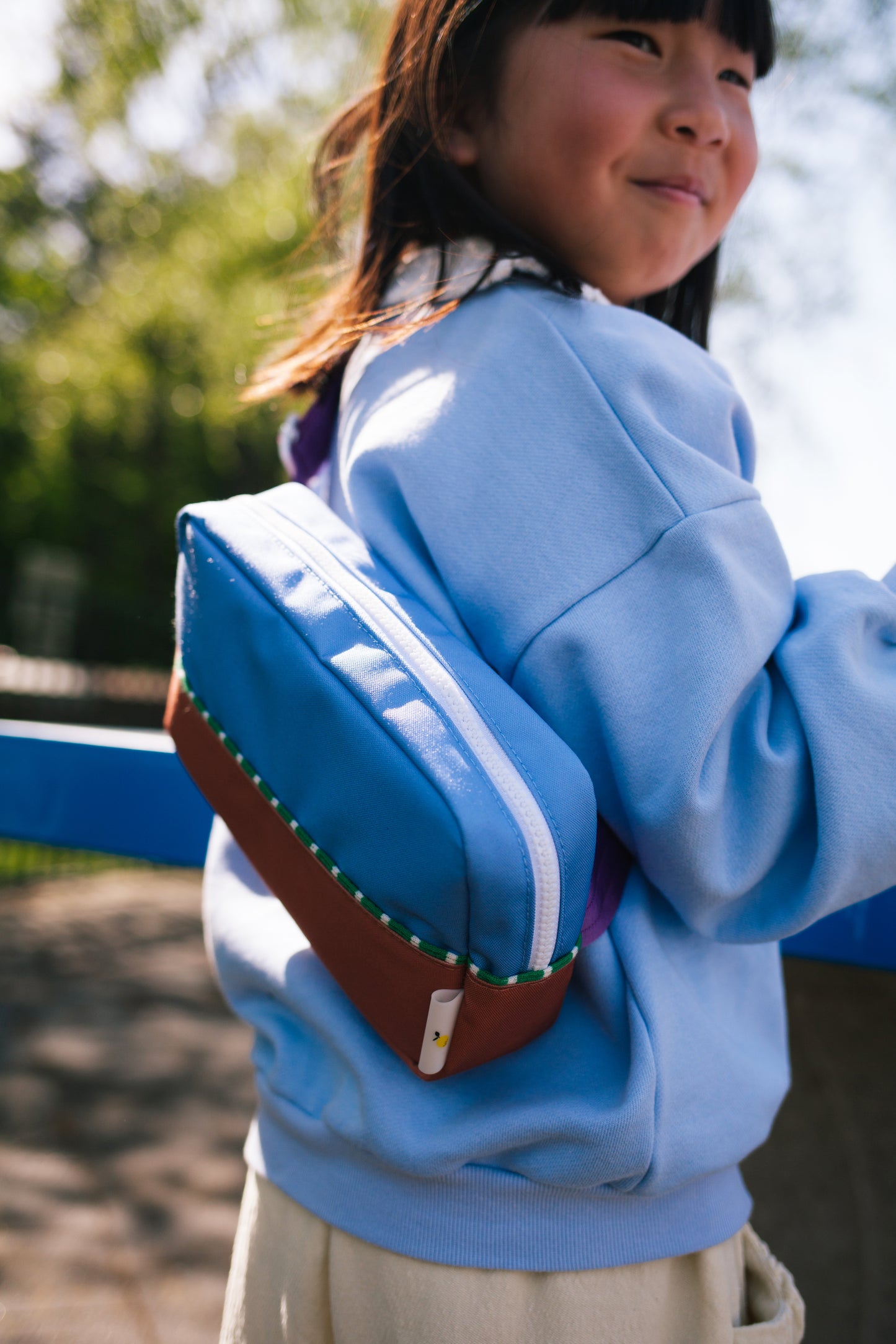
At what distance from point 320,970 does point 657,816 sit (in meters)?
0.38

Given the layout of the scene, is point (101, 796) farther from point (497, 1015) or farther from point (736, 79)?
point (736, 79)

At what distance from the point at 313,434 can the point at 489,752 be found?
2.01ft

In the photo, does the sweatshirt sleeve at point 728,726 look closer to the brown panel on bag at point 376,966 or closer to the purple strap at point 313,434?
the brown panel on bag at point 376,966

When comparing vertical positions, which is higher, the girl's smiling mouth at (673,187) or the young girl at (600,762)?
the girl's smiling mouth at (673,187)

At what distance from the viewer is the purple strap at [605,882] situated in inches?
32.8

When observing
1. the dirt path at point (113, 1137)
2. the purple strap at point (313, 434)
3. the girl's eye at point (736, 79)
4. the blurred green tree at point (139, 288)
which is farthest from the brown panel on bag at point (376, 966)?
the blurred green tree at point (139, 288)

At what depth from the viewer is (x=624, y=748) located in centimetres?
78

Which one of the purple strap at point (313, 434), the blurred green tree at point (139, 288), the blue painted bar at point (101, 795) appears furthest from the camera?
the blurred green tree at point (139, 288)

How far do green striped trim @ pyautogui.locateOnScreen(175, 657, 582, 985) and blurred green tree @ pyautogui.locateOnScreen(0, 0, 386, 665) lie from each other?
14.5 feet

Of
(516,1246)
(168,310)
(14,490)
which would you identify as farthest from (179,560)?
(14,490)

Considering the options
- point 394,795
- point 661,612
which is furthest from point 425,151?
point 394,795

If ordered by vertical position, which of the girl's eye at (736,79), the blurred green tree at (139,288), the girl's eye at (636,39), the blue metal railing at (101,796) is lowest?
the blurred green tree at (139,288)

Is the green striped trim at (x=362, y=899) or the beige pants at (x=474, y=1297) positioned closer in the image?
the green striped trim at (x=362, y=899)

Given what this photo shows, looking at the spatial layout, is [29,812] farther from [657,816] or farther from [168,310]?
[168,310]
